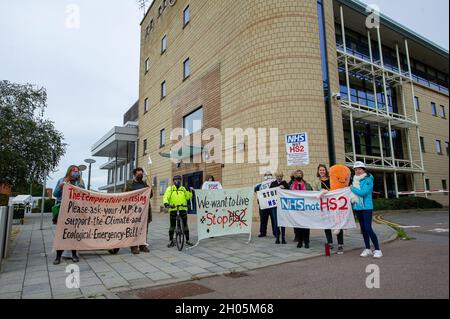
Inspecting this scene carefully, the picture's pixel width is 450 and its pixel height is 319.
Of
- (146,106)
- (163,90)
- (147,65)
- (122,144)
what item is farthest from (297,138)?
(122,144)

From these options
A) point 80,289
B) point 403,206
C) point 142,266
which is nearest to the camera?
point 80,289

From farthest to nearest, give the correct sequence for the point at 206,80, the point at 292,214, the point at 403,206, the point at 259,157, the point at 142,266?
the point at 403,206
the point at 206,80
the point at 259,157
the point at 292,214
the point at 142,266

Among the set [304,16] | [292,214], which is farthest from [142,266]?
[304,16]

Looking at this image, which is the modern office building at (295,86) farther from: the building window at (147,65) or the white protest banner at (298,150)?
the white protest banner at (298,150)

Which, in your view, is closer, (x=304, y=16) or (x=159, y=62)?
(x=304, y=16)

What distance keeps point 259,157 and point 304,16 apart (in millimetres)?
6893

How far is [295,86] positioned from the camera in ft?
42.8

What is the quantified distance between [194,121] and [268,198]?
38.6 ft

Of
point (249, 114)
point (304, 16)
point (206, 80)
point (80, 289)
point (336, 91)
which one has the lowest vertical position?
point (80, 289)

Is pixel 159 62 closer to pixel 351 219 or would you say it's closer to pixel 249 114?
pixel 249 114

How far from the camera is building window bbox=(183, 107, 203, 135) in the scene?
18.4 metres

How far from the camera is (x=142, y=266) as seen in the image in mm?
5820

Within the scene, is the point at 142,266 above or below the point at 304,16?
below

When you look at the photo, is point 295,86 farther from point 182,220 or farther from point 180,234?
point 180,234
